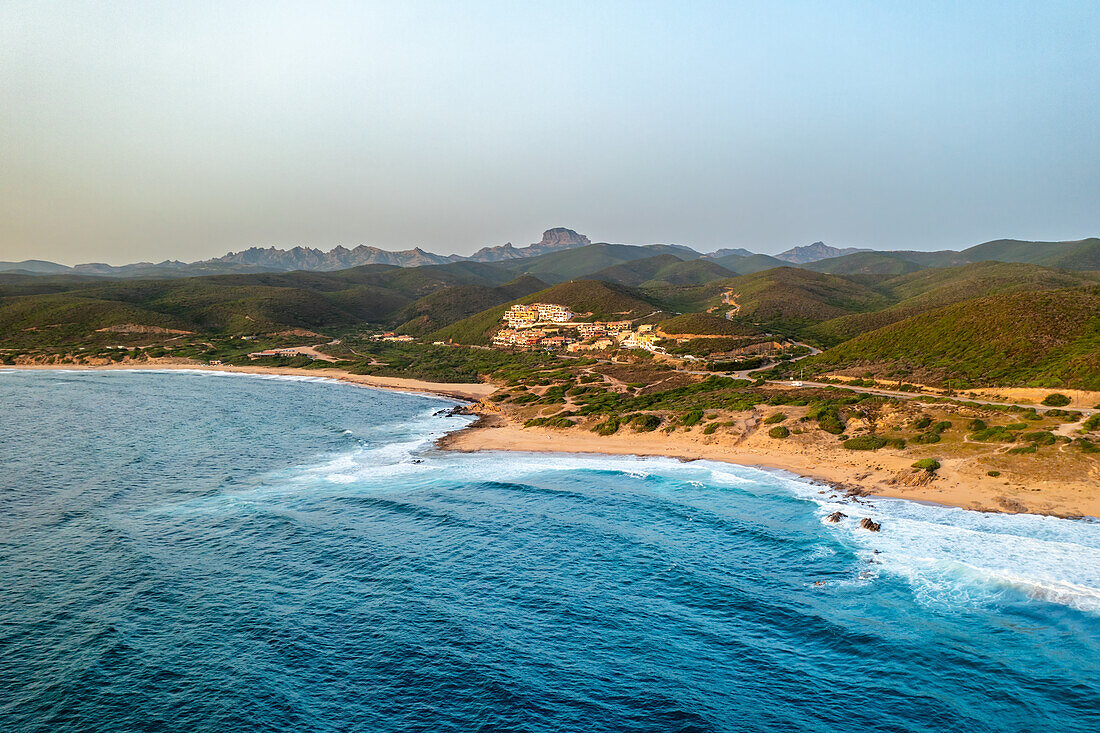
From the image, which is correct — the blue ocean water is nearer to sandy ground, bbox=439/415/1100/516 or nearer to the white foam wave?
the white foam wave

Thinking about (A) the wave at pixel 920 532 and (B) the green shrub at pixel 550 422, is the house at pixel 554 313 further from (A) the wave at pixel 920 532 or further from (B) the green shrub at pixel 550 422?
(A) the wave at pixel 920 532

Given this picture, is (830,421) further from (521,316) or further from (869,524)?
(521,316)

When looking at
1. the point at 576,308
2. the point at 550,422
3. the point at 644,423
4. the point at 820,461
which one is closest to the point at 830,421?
the point at 820,461

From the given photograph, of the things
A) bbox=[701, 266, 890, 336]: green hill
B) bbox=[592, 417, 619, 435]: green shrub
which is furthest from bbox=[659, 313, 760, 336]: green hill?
bbox=[592, 417, 619, 435]: green shrub

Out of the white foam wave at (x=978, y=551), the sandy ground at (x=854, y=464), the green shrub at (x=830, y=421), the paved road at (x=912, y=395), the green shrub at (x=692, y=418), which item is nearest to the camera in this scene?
the white foam wave at (x=978, y=551)

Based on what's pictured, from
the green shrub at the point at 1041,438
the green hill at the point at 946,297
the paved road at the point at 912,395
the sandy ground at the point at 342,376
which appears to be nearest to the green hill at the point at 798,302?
the green hill at the point at 946,297

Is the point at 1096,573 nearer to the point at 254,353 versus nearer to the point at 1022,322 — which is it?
the point at 1022,322
